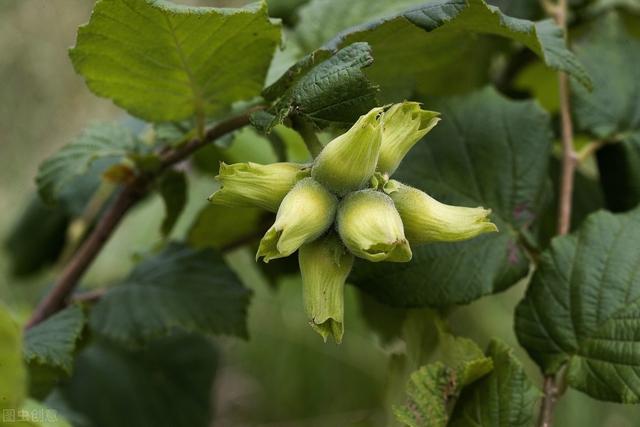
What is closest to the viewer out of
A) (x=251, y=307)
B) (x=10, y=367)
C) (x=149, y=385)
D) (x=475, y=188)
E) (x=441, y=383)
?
(x=10, y=367)

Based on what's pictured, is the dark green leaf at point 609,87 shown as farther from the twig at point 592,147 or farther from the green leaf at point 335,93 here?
the green leaf at point 335,93

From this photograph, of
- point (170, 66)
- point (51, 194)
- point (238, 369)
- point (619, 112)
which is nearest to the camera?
point (170, 66)

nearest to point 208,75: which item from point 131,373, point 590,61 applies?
point 590,61

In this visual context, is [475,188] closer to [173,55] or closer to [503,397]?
[503,397]

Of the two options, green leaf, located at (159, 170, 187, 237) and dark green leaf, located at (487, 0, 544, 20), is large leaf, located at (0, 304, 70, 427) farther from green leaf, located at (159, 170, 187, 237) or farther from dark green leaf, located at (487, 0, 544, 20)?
dark green leaf, located at (487, 0, 544, 20)

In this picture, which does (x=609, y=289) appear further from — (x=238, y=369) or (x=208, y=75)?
(x=238, y=369)

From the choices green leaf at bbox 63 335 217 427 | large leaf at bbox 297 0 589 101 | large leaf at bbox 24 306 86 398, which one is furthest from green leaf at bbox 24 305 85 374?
green leaf at bbox 63 335 217 427

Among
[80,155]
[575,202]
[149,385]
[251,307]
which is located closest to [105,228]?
[80,155]

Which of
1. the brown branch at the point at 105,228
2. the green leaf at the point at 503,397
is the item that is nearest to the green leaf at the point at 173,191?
the brown branch at the point at 105,228
